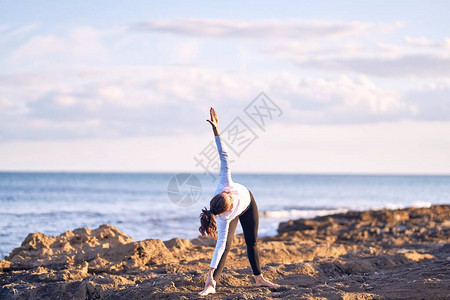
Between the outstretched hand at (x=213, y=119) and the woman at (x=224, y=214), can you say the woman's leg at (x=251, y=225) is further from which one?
the outstretched hand at (x=213, y=119)

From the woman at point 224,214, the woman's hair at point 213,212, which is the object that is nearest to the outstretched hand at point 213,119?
the woman at point 224,214

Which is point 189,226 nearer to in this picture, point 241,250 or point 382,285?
point 241,250

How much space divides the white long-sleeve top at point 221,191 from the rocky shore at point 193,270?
60 cm

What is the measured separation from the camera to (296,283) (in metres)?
7.34

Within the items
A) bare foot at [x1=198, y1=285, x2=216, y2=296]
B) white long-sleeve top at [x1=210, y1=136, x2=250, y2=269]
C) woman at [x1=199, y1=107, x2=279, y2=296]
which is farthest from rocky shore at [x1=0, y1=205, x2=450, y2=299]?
white long-sleeve top at [x1=210, y1=136, x2=250, y2=269]

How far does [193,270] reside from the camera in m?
8.30

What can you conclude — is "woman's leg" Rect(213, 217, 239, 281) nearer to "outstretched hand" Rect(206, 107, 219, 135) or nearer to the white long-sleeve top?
the white long-sleeve top

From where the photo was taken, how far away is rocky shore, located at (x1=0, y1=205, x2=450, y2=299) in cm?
647

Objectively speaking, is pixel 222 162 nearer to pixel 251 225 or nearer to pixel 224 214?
pixel 224 214

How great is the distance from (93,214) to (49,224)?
5.93 m

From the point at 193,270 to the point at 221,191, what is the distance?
2.69 meters

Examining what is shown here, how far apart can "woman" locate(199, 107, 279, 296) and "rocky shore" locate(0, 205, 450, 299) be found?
0.43 metres

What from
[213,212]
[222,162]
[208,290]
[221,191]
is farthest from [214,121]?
[208,290]

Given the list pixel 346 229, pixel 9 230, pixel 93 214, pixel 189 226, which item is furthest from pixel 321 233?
pixel 93 214
